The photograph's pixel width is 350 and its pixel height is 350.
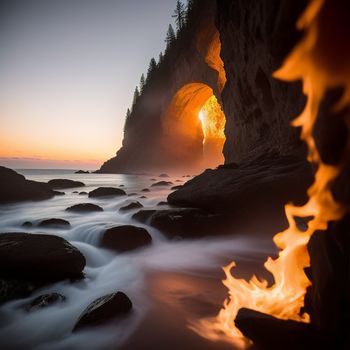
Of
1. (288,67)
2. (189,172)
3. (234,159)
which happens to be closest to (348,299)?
(288,67)

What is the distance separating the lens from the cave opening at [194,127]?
3371 centimetres

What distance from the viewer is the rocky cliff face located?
356 centimetres

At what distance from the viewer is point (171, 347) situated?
2.52 meters

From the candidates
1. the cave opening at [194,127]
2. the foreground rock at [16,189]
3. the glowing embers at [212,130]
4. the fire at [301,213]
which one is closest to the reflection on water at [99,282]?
the fire at [301,213]

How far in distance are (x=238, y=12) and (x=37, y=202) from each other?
12.6 meters

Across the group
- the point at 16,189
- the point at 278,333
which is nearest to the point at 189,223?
the point at 278,333

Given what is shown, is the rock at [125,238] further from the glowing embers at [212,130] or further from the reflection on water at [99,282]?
the glowing embers at [212,130]

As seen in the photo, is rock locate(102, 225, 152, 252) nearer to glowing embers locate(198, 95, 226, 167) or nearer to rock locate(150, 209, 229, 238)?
rock locate(150, 209, 229, 238)

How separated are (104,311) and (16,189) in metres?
12.9

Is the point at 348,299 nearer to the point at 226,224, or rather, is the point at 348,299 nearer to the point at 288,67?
the point at 288,67

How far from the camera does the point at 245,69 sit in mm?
10555

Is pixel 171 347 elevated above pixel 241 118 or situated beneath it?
situated beneath

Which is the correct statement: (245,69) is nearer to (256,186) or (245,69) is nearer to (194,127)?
(256,186)

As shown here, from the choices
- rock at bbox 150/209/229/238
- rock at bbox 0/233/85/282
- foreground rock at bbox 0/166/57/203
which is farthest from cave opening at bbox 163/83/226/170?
rock at bbox 0/233/85/282
